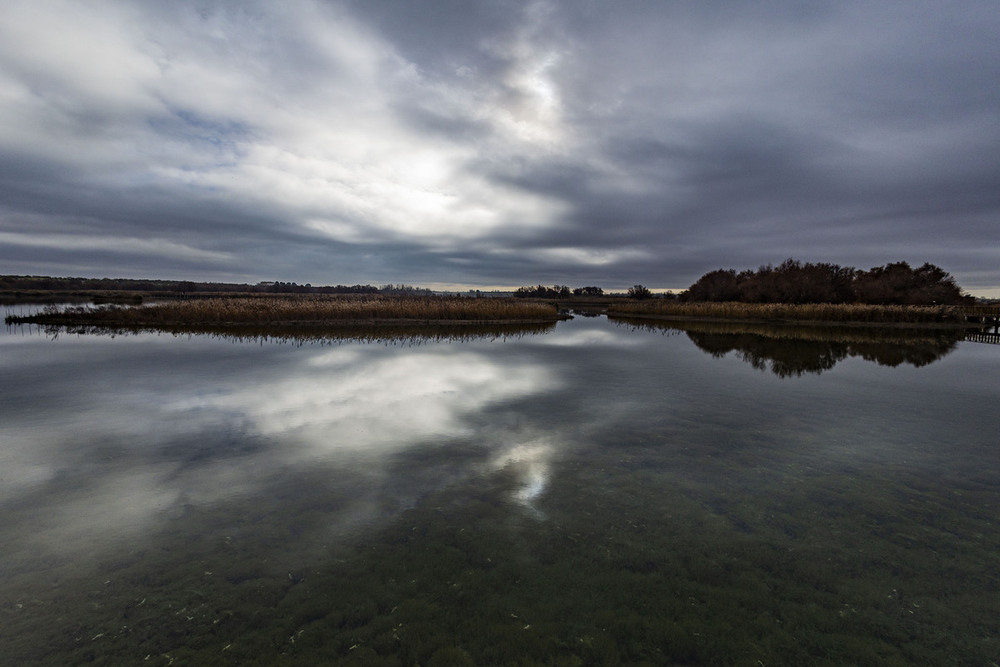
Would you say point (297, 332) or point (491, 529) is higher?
point (297, 332)

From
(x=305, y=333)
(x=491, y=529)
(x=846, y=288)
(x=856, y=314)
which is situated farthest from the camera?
(x=846, y=288)

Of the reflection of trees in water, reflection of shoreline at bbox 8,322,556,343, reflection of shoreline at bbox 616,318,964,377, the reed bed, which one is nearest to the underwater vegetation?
reflection of shoreline at bbox 616,318,964,377

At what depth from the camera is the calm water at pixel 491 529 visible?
3.84 meters

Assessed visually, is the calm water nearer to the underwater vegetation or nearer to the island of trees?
the underwater vegetation

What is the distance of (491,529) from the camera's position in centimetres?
556

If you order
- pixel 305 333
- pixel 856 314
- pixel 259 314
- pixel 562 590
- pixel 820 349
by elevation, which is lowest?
pixel 562 590

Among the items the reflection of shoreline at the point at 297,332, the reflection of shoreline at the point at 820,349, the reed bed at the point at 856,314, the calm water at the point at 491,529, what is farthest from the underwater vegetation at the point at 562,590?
the reed bed at the point at 856,314

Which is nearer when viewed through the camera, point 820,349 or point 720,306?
point 820,349

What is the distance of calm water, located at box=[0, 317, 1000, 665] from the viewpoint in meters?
3.84

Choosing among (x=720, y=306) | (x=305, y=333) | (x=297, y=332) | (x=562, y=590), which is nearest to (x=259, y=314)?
(x=297, y=332)

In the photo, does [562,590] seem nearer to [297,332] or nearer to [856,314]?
[297,332]

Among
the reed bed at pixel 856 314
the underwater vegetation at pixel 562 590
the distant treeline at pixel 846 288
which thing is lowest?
the underwater vegetation at pixel 562 590

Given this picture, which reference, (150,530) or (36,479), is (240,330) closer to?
(36,479)

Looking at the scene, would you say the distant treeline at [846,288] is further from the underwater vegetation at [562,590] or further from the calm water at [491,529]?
the underwater vegetation at [562,590]
